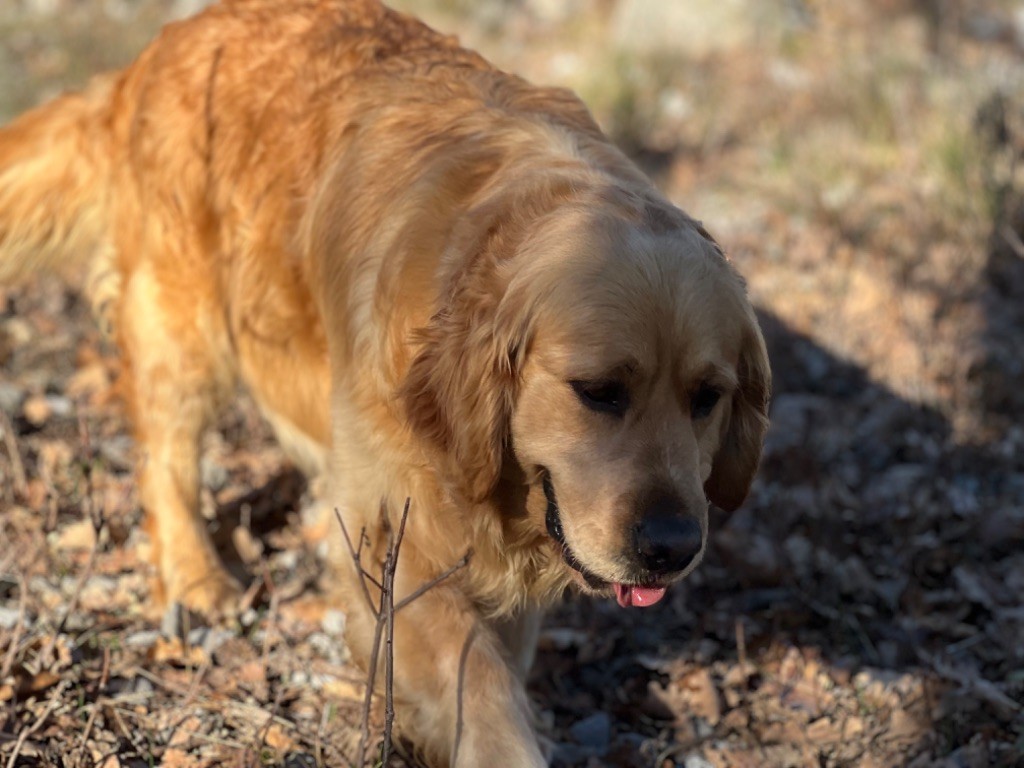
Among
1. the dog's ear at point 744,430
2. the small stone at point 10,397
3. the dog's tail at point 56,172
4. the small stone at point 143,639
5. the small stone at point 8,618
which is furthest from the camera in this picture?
the small stone at point 10,397

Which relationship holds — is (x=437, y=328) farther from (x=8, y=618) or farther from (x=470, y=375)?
(x=8, y=618)

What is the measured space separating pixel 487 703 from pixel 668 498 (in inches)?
28.2

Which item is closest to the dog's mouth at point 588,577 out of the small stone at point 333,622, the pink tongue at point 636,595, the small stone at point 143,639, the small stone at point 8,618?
the pink tongue at point 636,595

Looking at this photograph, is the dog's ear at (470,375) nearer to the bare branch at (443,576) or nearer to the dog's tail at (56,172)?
the bare branch at (443,576)

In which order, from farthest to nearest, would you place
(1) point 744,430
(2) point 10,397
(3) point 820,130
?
1. (3) point 820,130
2. (2) point 10,397
3. (1) point 744,430

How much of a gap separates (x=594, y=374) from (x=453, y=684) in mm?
869

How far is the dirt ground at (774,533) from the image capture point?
3.50m

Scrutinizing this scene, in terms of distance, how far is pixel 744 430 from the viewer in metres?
3.13

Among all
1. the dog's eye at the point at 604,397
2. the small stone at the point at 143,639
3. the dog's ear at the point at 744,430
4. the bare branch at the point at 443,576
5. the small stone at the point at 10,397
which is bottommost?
the small stone at the point at 10,397

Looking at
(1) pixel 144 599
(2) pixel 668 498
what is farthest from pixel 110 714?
(2) pixel 668 498

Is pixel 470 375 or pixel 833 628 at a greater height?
pixel 470 375

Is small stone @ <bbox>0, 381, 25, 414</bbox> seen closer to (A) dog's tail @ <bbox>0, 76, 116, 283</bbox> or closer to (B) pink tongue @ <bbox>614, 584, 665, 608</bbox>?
(A) dog's tail @ <bbox>0, 76, 116, 283</bbox>

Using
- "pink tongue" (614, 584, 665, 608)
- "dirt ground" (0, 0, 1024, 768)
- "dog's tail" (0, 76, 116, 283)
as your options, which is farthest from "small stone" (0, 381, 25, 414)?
"pink tongue" (614, 584, 665, 608)

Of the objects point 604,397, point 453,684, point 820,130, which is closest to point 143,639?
point 453,684
